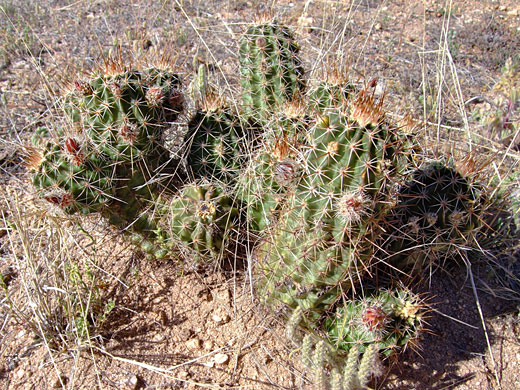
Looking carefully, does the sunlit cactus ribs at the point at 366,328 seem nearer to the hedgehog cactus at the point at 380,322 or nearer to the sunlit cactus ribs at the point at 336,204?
the hedgehog cactus at the point at 380,322

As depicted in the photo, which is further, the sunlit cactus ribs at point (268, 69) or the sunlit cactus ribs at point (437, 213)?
the sunlit cactus ribs at point (268, 69)

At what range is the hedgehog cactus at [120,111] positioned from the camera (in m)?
2.15

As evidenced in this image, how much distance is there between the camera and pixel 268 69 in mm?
2740

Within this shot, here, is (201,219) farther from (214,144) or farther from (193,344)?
(193,344)

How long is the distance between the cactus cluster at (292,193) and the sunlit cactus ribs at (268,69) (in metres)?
0.02

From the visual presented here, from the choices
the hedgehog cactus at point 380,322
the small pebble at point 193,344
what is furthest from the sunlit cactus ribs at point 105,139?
the hedgehog cactus at point 380,322

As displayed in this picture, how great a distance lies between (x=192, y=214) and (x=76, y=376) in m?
1.02

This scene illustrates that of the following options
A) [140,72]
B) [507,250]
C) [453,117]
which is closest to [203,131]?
[140,72]

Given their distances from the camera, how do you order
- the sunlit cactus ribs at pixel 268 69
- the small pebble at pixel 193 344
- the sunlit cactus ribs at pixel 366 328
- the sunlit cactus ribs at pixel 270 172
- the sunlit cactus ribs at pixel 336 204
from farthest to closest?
the sunlit cactus ribs at pixel 268 69 → the small pebble at pixel 193 344 → the sunlit cactus ribs at pixel 270 172 → the sunlit cactus ribs at pixel 366 328 → the sunlit cactus ribs at pixel 336 204

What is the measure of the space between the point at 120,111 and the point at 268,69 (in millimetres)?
1043

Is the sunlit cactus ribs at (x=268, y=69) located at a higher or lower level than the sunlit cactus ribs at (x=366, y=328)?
higher

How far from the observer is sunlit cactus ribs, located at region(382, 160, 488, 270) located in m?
2.22

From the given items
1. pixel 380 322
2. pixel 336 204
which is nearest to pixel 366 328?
pixel 380 322

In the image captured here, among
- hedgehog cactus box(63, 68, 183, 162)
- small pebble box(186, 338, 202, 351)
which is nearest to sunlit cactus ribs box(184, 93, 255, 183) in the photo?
hedgehog cactus box(63, 68, 183, 162)
